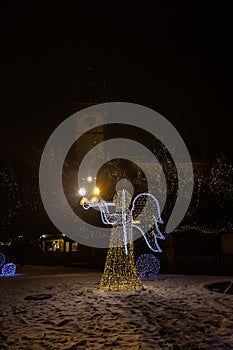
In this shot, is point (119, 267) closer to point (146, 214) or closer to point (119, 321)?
point (119, 321)

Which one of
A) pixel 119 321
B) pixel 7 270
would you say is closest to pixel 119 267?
pixel 119 321

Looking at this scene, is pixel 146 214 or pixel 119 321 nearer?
pixel 119 321

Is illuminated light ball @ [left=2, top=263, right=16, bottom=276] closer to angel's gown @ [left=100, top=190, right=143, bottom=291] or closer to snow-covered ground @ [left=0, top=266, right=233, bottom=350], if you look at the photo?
snow-covered ground @ [left=0, top=266, right=233, bottom=350]

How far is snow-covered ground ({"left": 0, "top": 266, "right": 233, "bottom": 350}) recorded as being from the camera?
4.69m

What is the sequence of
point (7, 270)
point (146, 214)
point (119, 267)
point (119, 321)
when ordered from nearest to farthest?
point (119, 321) → point (119, 267) → point (7, 270) → point (146, 214)

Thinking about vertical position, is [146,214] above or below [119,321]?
above

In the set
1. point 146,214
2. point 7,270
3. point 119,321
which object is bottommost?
point 119,321

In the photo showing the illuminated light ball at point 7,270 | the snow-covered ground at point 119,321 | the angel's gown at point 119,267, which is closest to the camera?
the snow-covered ground at point 119,321

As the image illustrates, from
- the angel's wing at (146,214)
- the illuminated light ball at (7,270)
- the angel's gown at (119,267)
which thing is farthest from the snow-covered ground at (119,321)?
the angel's wing at (146,214)

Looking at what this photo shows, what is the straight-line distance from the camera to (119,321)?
5867mm

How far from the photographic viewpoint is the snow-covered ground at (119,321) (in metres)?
4.69

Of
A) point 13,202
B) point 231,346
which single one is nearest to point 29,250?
point 13,202

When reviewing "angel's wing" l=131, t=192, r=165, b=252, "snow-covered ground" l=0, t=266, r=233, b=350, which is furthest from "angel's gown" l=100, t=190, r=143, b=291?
"angel's wing" l=131, t=192, r=165, b=252

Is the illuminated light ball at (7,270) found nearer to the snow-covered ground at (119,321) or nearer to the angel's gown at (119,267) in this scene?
the snow-covered ground at (119,321)
